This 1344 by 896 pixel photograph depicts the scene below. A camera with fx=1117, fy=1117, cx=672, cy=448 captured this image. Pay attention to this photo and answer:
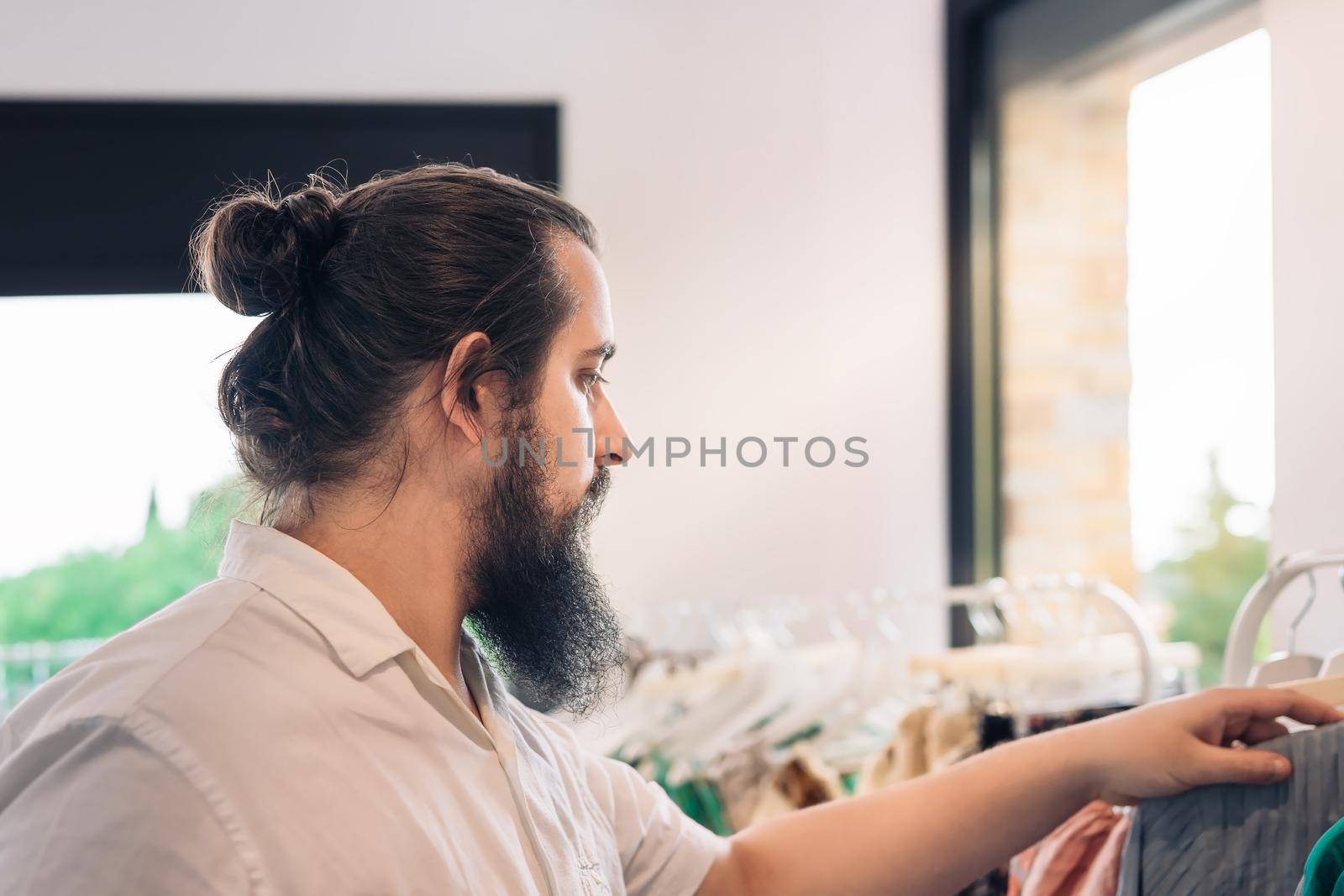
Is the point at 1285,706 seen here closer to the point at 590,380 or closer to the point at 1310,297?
the point at 590,380

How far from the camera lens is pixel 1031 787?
1.02 m

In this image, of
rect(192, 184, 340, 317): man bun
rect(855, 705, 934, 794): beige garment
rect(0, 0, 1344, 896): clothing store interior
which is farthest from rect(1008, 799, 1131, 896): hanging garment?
rect(192, 184, 340, 317): man bun

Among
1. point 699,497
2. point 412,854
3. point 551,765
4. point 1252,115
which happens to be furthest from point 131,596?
point 1252,115

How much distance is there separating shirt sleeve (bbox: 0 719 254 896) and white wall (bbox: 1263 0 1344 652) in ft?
4.21

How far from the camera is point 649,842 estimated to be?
1080 mm

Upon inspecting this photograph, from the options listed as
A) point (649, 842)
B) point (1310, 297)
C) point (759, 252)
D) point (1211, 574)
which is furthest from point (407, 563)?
point (759, 252)

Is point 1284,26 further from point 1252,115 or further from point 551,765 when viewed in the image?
point 551,765

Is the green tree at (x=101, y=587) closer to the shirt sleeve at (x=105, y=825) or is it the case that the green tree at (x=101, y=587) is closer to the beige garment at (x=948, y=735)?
the beige garment at (x=948, y=735)

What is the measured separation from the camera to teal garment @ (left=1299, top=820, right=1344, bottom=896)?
2.31 feet

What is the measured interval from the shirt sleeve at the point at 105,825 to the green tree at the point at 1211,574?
1.57 m

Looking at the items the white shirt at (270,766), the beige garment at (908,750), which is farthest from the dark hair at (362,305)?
the beige garment at (908,750)

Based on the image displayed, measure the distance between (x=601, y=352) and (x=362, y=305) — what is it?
22 cm

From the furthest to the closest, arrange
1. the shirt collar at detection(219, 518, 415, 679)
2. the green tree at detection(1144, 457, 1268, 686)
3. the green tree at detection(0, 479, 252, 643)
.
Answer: the green tree at detection(0, 479, 252, 643) < the green tree at detection(1144, 457, 1268, 686) < the shirt collar at detection(219, 518, 415, 679)

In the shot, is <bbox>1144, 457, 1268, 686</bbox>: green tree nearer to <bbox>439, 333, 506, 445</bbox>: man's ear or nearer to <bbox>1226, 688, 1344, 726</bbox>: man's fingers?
<bbox>1226, 688, 1344, 726</bbox>: man's fingers
